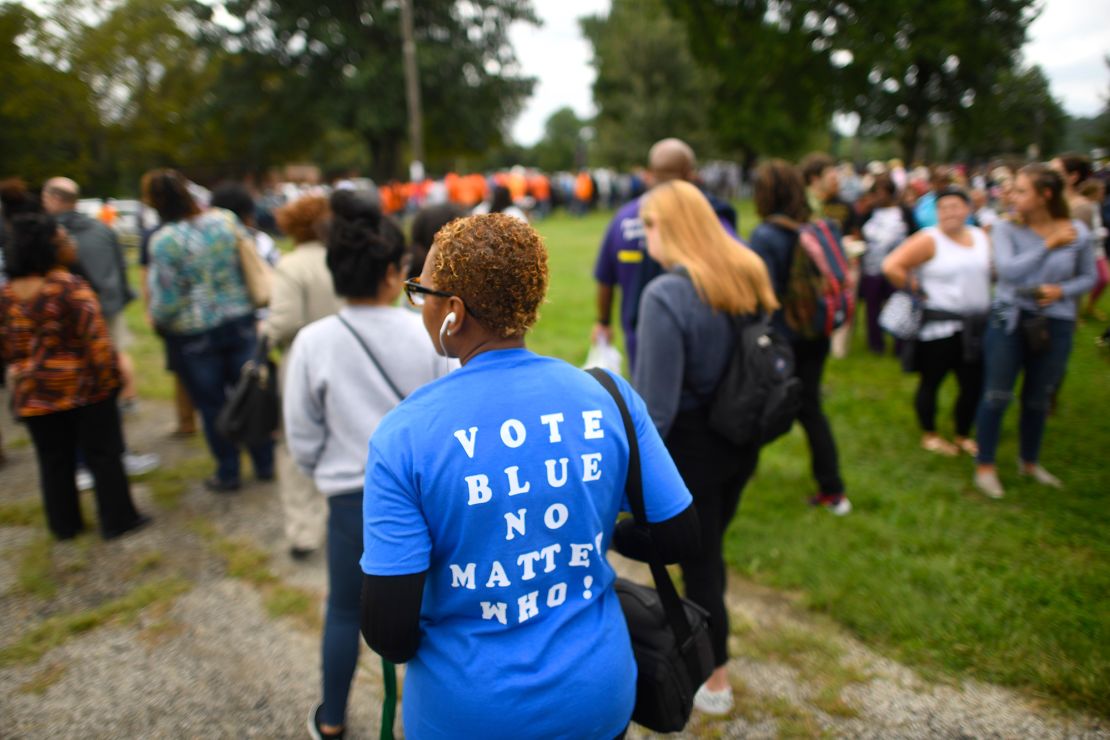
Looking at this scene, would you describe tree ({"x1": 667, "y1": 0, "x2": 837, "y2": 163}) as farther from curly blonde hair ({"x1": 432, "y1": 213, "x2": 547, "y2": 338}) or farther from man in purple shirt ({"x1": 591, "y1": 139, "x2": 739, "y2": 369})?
curly blonde hair ({"x1": 432, "y1": 213, "x2": 547, "y2": 338})

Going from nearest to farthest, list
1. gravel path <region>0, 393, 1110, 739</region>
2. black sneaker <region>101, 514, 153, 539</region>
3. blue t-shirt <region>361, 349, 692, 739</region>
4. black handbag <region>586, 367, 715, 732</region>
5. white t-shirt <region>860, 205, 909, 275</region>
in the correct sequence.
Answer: blue t-shirt <region>361, 349, 692, 739</region> → black handbag <region>586, 367, 715, 732</region> → gravel path <region>0, 393, 1110, 739</region> → black sneaker <region>101, 514, 153, 539</region> → white t-shirt <region>860, 205, 909, 275</region>

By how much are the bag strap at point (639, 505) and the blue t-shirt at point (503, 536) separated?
29 millimetres

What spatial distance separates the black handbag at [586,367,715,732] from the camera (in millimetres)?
1720

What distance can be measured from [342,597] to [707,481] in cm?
144

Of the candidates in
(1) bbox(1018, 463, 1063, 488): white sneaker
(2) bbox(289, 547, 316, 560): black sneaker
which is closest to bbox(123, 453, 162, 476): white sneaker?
(2) bbox(289, 547, 316, 560): black sneaker

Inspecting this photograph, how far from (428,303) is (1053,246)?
420 centimetres

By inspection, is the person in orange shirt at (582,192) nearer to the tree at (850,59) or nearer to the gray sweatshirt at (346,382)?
the tree at (850,59)

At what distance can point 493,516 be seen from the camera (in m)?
1.37

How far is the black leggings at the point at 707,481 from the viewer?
2.60 m

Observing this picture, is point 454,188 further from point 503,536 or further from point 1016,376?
point 503,536

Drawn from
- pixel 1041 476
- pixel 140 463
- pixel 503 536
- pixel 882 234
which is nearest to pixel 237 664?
pixel 503 536

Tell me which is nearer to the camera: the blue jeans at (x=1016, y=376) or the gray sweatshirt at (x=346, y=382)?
the gray sweatshirt at (x=346, y=382)

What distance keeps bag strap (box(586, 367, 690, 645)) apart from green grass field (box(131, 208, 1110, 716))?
1.95 meters

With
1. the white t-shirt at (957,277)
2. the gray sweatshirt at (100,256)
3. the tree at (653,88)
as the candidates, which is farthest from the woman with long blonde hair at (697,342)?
the tree at (653,88)
